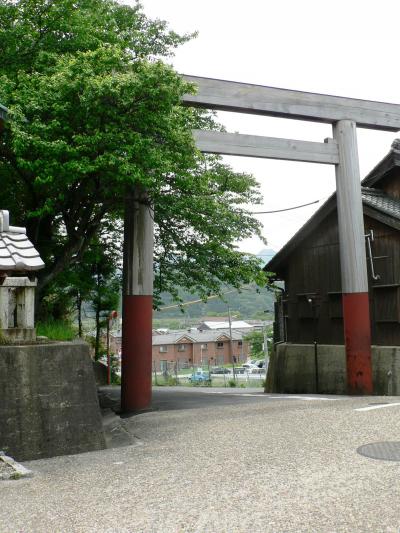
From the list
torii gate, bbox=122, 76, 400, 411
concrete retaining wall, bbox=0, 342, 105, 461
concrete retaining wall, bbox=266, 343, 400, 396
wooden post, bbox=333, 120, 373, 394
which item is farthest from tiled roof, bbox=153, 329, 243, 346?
concrete retaining wall, bbox=0, 342, 105, 461

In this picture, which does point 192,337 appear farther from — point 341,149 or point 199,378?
point 341,149

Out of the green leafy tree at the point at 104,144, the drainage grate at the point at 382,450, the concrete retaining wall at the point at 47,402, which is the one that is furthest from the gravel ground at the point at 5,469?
the green leafy tree at the point at 104,144

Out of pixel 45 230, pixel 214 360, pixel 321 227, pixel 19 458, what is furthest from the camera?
pixel 214 360

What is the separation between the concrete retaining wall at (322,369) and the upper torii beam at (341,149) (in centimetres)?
142

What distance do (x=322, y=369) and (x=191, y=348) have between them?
46.4 meters

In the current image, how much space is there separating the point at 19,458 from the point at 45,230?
729cm

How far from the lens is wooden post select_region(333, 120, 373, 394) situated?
12469 millimetres

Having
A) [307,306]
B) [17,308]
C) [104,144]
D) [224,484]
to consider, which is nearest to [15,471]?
[17,308]

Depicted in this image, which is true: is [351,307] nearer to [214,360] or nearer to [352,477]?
[352,477]

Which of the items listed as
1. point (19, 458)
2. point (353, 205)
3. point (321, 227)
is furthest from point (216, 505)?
point (321, 227)

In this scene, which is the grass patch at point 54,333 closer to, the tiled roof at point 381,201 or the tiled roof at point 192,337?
the tiled roof at point 381,201

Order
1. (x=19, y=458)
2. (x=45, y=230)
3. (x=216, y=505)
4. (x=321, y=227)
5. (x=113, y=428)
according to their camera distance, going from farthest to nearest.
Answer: (x=321, y=227), (x=45, y=230), (x=113, y=428), (x=19, y=458), (x=216, y=505)

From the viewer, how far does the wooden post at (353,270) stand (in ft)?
40.9

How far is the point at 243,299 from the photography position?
137625 mm
